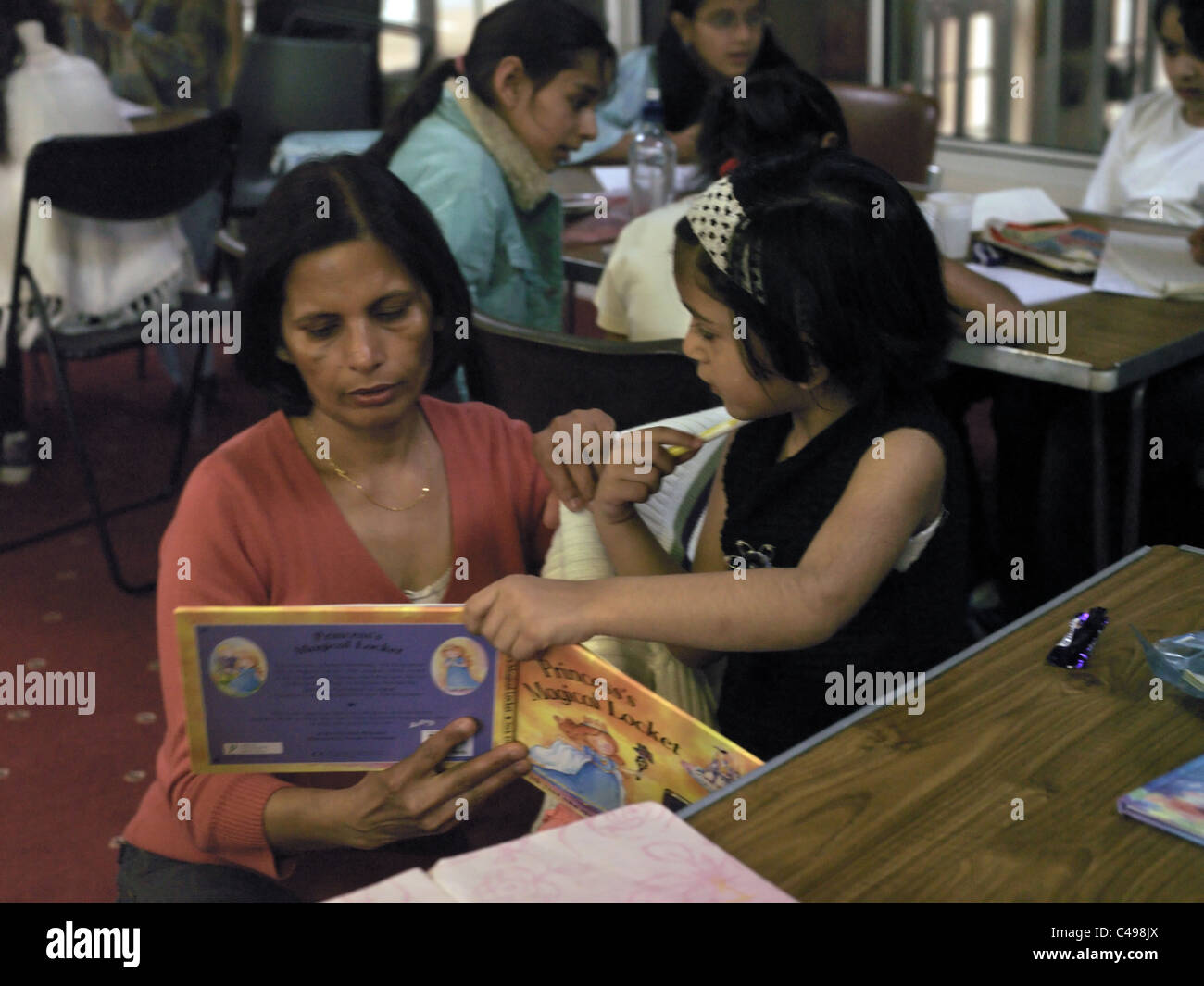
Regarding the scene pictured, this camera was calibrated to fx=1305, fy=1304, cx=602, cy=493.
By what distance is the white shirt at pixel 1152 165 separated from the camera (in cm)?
285

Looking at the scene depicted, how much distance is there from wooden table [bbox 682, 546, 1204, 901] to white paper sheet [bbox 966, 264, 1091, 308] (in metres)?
1.12

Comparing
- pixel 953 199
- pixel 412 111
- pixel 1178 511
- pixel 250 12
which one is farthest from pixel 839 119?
pixel 250 12

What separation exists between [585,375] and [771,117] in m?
0.68

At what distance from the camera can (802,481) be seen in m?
1.20

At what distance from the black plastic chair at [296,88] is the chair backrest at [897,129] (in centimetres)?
198

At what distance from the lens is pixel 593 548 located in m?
1.25

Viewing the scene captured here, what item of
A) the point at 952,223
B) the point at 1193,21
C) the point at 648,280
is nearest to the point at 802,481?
the point at 648,280

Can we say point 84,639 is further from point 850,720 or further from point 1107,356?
point 850,720

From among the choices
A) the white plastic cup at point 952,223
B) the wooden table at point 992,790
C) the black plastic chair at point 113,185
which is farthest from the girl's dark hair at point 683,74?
the wooden table at point 992,790

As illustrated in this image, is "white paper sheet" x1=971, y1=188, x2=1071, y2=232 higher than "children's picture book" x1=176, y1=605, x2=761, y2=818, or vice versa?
"white paper sheet" x1=971, y1=188, x2=1071, y2=232

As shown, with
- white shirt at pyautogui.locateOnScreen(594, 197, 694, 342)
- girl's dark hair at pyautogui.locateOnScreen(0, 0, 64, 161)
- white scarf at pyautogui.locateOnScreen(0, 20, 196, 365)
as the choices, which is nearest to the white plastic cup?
white shirt at pyautogui.locateOnScreen(594, 197, 694, 342)

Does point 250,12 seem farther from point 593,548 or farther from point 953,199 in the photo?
point 593,548

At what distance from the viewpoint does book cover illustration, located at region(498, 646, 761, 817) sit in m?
0.89

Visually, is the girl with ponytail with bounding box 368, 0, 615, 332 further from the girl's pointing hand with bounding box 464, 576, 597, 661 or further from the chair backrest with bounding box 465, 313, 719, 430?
the girl's pointing hand with bounding box 464, 576, 597, 661
